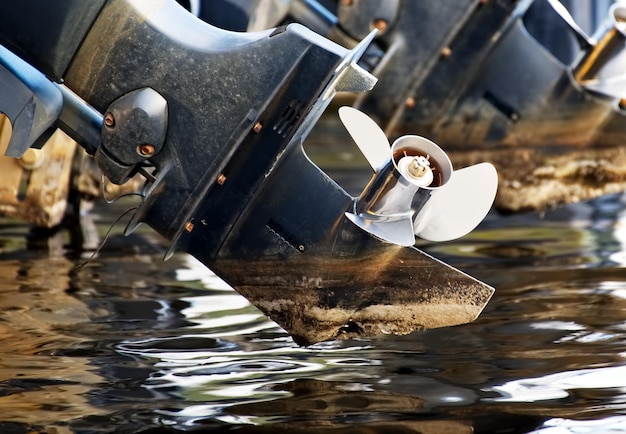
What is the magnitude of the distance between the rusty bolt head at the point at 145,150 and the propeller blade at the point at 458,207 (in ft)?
1.54

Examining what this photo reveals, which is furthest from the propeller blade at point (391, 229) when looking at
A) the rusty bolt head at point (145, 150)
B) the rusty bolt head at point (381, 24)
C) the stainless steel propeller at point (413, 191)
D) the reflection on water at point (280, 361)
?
the rusty bolt head at point (381, 24)

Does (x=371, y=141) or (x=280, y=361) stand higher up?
(x=371, y=141)

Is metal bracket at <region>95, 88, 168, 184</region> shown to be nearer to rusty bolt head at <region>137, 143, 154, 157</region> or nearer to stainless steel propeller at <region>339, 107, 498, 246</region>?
rusty bolt head at <region>137, 143, 154, 157</region>

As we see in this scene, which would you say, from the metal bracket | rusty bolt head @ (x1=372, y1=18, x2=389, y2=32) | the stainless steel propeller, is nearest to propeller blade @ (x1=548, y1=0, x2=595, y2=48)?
rusty bolt head @ (x1=372, y1=18, x2=389, y2=32)

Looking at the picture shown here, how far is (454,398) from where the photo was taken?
1.92 metres

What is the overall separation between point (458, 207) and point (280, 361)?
0.41 meters

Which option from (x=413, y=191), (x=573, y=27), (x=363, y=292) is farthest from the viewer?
(x=573, y=27)

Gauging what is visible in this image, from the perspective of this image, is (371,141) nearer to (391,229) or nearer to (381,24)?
(391,229)

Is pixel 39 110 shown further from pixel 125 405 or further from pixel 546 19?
pixel 546 19

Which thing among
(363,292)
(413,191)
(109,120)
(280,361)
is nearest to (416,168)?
(413,191)

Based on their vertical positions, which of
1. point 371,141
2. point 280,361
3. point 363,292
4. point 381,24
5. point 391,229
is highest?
point 381,24

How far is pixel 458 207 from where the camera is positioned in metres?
2.19

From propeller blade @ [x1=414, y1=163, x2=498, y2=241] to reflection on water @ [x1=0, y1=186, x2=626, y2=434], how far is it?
0.22 m

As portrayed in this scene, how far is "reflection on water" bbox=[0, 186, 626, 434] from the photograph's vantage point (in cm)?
182
